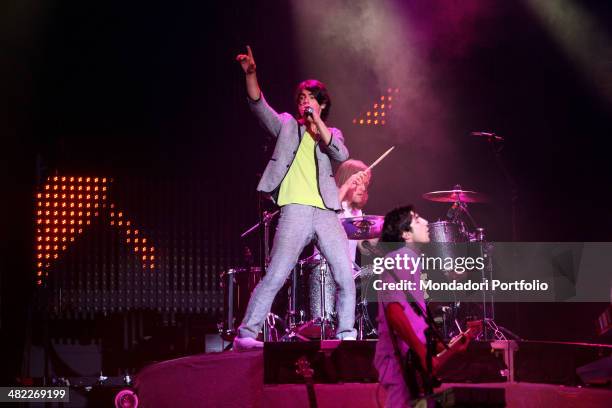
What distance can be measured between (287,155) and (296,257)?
0.91 metres

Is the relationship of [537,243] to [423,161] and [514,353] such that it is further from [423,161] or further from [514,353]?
[514,353]

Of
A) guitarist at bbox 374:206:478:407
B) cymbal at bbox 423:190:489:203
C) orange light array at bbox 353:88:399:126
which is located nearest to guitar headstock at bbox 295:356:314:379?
guitarist at bbox 374:206:478:407

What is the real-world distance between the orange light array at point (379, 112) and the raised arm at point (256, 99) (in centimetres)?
483

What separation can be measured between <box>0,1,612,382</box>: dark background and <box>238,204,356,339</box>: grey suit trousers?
3.87 meters

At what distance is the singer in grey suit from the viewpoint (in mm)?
6242

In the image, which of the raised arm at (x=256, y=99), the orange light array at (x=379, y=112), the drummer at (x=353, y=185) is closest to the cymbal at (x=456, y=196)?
the drummer at (x=353, y=185)

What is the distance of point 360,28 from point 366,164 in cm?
206

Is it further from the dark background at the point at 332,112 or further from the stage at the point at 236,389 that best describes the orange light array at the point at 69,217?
the stage at the point at 236,389

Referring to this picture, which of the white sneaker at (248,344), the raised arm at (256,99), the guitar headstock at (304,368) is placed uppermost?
the raised arm at (256,99)

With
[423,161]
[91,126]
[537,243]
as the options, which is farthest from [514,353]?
[91,126]

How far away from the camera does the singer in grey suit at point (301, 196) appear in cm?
624

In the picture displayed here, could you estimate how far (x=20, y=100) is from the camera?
999 centimetres

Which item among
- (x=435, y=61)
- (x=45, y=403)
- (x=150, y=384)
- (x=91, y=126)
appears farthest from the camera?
(x=435, y=61)

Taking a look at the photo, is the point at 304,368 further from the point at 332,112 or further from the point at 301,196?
the point at 332,112
